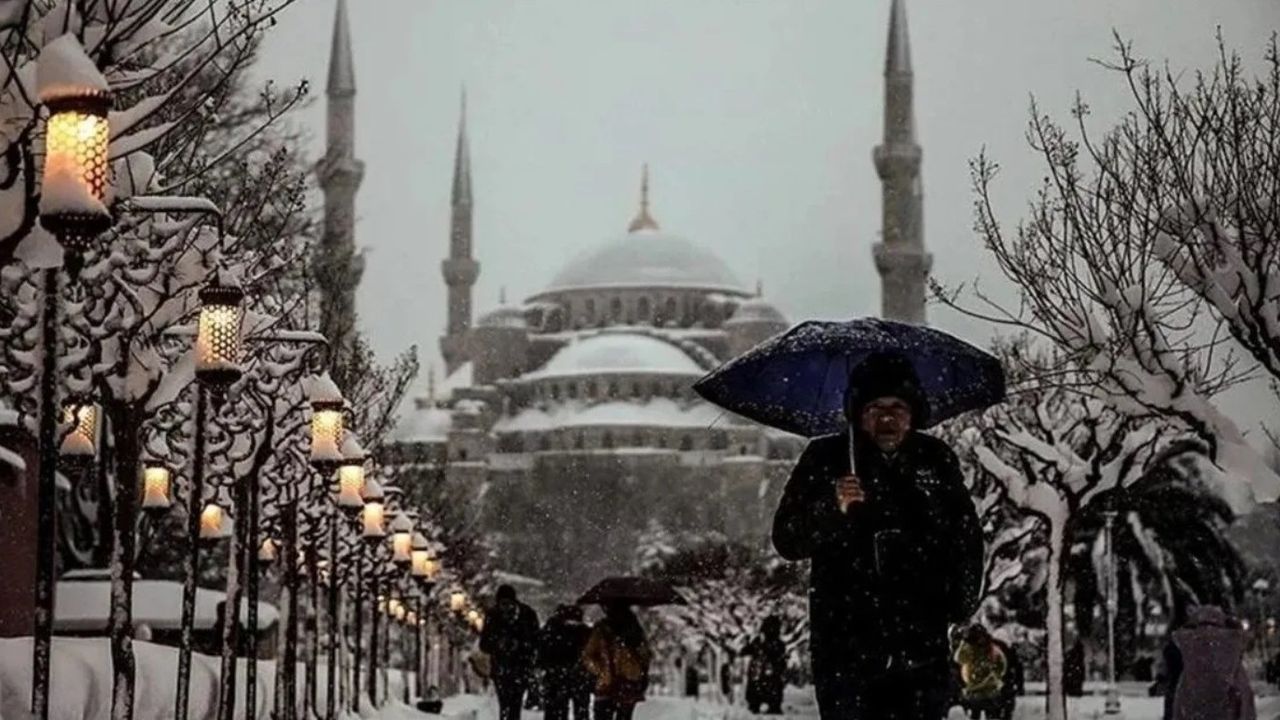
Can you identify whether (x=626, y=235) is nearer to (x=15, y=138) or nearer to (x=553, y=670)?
(x=553, y=670)

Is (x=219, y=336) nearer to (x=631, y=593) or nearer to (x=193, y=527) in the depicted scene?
(x=193, y=527)

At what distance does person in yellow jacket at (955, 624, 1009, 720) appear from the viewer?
19062mm

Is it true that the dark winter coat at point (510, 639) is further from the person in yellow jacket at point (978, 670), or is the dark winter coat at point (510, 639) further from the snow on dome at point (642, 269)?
the snow on dome at point (642, 269)

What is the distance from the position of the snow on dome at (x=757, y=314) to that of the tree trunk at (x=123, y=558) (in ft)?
304

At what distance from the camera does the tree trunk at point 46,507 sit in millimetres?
7354

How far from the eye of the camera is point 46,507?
7.55m

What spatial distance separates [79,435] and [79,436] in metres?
0.02

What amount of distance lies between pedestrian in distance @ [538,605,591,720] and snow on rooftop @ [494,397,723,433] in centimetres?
8559

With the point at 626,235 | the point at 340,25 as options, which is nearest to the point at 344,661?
the point at 340,25

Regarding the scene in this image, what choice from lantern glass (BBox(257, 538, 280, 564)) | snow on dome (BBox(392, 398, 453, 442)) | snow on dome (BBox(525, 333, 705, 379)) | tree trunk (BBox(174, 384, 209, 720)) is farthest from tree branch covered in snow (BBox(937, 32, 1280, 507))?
snow on dome (BBox(525, 333, 705, 379))

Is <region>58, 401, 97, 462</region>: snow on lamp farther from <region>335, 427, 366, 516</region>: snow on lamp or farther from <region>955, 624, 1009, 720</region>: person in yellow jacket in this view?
<region>955, 624, 1009, 720</region>: person in yellow jacket

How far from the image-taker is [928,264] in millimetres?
82500

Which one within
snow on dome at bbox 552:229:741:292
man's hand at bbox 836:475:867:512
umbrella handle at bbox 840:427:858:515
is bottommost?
man's hand at bbox 836:475:867:512

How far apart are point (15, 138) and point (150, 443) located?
9225mm
